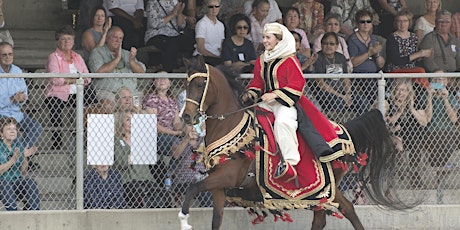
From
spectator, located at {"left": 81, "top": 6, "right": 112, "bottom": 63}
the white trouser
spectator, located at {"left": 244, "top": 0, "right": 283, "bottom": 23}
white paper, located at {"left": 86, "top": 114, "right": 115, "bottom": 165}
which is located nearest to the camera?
the white trouser

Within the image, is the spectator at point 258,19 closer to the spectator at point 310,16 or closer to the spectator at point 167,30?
the spectator at point 310,16

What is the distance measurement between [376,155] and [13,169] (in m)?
3.96

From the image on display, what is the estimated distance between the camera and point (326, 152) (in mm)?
13844

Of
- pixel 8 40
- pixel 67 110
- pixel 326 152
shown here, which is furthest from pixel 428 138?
pixel 8 40

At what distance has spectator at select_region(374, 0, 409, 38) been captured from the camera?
63.7 ft

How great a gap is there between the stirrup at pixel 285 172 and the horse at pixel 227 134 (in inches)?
11.7

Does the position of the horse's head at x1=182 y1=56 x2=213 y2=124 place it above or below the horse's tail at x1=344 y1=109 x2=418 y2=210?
above

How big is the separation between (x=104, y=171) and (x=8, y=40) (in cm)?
297

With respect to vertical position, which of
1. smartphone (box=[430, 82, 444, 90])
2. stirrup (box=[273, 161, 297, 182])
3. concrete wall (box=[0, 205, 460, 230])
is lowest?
concrete wall (box=[0, 205, 460, 230])

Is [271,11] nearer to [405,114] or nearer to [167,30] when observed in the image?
[167,30]

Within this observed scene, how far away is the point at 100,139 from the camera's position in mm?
14461

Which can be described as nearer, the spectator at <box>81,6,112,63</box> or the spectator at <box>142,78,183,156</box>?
the spectator at <box>142,78,183,156</box>

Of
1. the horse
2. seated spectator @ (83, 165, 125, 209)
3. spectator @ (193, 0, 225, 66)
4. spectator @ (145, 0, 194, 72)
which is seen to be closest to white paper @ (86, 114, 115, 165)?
seated spectator @ (83, 165, 125, 209)

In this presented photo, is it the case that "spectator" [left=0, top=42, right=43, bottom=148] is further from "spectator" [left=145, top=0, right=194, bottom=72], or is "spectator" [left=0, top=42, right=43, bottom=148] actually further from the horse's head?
"spectator" [left=145, top=0, right=194, bottom=72]
